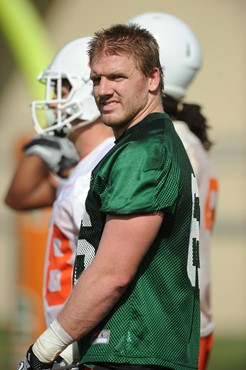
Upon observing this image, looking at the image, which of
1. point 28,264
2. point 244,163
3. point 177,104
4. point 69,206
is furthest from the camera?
point 244,163

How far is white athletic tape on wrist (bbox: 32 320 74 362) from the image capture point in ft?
9.99

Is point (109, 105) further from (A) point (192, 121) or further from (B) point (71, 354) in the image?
(A) point (192, 121)

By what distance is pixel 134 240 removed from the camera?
2.94 metres

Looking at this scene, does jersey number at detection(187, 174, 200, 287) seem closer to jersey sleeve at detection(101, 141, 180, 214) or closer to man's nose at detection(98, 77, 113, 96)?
jersey sleeve at detection(101, 141, 180, 214)

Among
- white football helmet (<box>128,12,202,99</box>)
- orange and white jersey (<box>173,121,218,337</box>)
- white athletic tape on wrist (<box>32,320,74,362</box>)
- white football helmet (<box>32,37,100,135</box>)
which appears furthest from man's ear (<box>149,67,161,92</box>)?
white football helmet (<box>128,12,202,99</box>)

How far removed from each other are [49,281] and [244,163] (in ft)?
27.0

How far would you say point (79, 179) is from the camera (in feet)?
13.1

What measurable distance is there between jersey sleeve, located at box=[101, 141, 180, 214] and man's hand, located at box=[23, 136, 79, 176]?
187 cm

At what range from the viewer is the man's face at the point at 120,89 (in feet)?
10.2

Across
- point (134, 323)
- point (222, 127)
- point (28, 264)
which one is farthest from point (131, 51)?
point (222, 127)

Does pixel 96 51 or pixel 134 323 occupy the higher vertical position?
pixel 96 51

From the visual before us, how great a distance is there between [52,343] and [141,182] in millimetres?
574

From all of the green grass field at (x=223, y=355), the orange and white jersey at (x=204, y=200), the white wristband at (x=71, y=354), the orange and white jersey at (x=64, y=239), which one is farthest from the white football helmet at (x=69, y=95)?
the green grass field at (x=223, y=355)

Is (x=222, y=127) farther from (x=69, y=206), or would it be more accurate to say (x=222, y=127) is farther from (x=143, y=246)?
(x=143, y=246)
